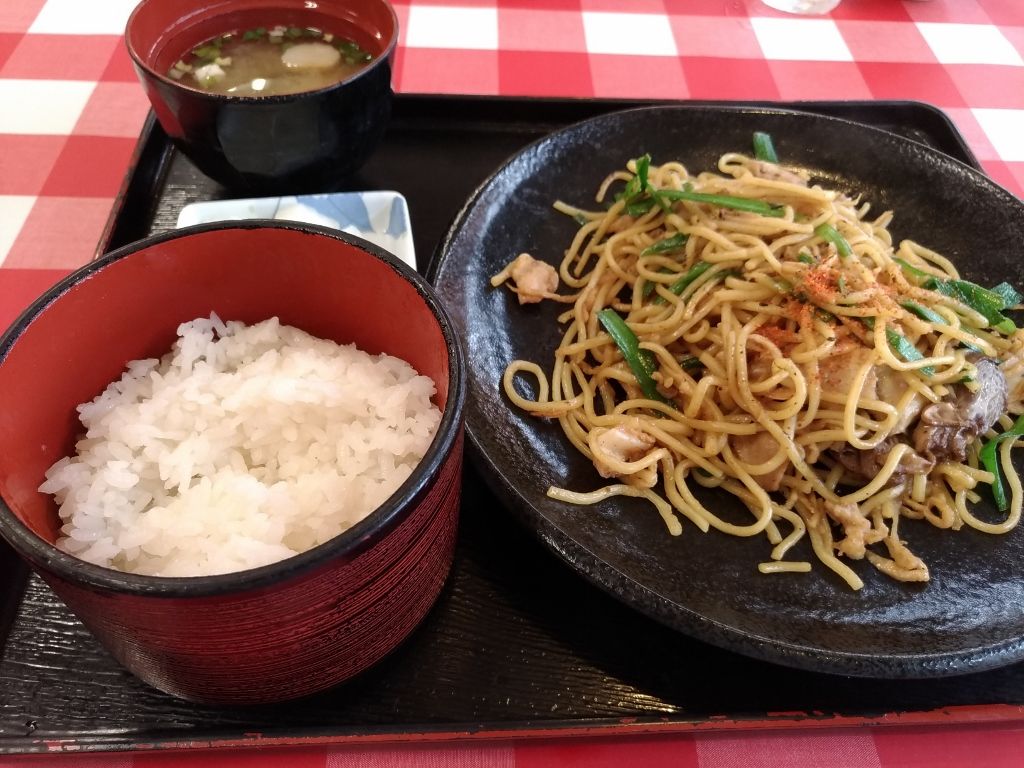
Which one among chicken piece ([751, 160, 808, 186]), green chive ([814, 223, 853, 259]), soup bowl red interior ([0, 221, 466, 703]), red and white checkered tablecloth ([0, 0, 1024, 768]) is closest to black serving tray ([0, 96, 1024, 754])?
soup bowl red interior ([0, 221, 466, 703])

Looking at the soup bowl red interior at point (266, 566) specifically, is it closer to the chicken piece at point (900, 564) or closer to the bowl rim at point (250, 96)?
the bowl rim at point (250, 96)

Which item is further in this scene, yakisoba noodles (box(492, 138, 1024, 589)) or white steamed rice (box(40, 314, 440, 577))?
yakisoba noodles (box(492, 138, 1024, 589))

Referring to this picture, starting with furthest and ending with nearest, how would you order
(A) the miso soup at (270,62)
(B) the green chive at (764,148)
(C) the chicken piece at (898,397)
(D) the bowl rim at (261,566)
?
(B) the green chive at (764,148) → (A) the miso soup at (270,62) → (C) the chicken piece at (898,397) → (D) the bowl rim at (261,566)

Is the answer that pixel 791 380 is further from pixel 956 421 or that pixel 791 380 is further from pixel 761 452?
pixel 956 421

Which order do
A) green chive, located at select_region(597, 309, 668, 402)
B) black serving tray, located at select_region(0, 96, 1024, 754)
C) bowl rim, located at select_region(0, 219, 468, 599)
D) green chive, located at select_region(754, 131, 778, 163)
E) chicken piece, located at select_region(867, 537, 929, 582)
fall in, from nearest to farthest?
1. bowl rim, located at select_region(0, 219, 468, 599)
2. black serving tray, located at select_region(0, 96, 1024, 754)
3. chicken piece, located at select_region(867, 537, 929, 582)
4. green chive, located at select_region(597, 309, 668, 402)
5. green chive, located at select_region(754, 131, 778, 163)

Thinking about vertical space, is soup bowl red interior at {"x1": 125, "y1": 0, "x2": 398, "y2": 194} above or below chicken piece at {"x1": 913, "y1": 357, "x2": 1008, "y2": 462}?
above

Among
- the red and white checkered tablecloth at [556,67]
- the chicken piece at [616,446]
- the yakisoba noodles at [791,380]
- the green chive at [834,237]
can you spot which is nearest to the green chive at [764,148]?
the yakisoba noodles at [791,380]

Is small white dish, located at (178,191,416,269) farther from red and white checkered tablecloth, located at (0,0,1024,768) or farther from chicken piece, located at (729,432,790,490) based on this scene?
chicken piece, located at (729,432,790,490)
